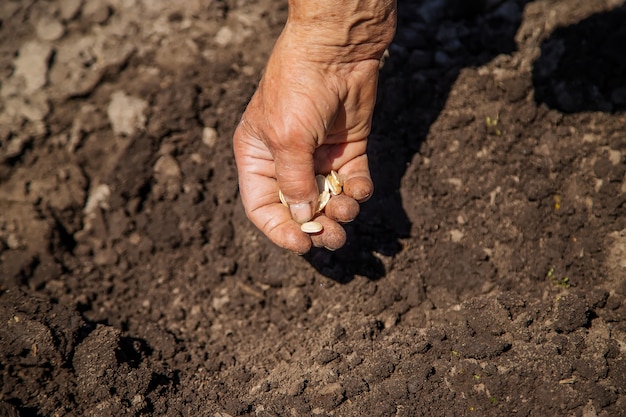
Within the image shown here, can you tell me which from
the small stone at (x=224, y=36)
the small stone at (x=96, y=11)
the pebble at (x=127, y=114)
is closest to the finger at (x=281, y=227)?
the pebble at (x=127, y=114)

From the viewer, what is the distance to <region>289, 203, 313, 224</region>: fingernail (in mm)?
2252

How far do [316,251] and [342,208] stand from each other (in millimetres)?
542

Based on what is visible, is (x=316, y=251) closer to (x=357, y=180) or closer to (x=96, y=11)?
(x=357, y=180)

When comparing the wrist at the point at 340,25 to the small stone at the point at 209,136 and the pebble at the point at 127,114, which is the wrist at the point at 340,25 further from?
the pebble at the point at 127,114

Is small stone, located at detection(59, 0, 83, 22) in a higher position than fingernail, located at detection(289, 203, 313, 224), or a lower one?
higher

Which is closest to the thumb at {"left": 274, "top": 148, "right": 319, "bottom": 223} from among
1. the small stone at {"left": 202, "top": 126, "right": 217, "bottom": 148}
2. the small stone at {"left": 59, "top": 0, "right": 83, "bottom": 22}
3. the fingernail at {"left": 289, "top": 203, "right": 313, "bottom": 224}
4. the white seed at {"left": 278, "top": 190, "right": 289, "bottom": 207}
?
the fingernail at {"left": 289, "top": 203, "right": 313, "bottom": 224}

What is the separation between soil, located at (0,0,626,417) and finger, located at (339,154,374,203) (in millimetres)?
353

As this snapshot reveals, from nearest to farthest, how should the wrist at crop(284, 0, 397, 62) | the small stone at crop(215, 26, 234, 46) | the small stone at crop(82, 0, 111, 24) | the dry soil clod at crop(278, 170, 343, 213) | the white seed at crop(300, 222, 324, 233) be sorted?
1. the wrist at crop(284, 0, 397, 62)
2. the white seed at crop(300, 222, 324, 233)
3. the dry soil clod at crop(278, 170, 343, 213)
4. the small stone at crop(215, 26, 234, 46)
5. the small stone at crop(82, 0, 111, 24)

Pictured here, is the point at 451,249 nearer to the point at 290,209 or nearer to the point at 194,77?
Answer: the point at 290,209

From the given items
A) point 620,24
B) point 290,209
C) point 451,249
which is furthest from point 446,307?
point 620,24

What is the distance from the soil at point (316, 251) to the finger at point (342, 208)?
47 centimetres

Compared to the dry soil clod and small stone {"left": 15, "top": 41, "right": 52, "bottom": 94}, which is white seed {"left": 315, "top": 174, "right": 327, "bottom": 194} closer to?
the dry soil clod

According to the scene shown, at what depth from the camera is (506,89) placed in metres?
2.96

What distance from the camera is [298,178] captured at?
2164 mm
